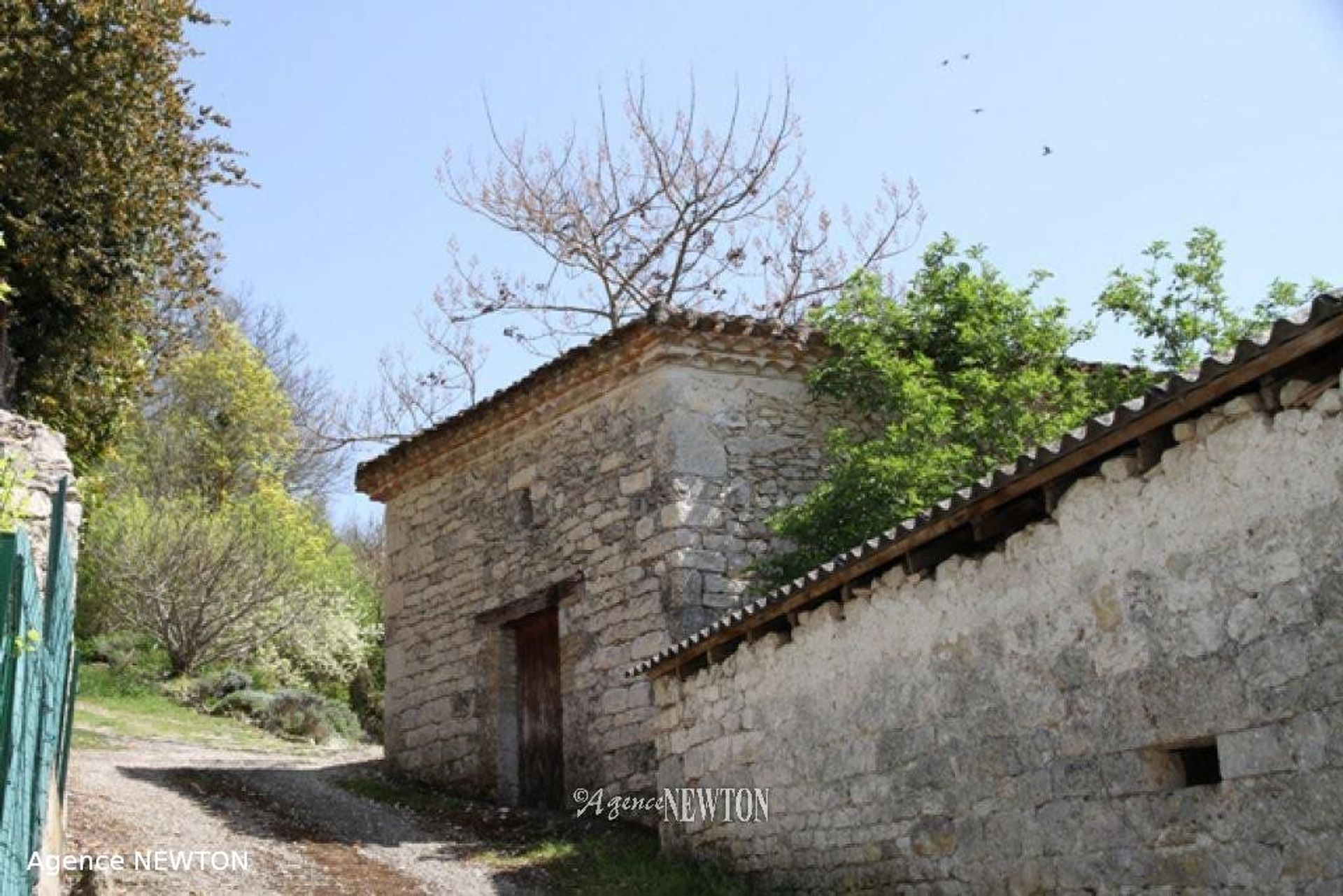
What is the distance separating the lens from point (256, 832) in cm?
1011

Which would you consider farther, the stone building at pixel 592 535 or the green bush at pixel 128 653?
the green bush at pixel 128 653

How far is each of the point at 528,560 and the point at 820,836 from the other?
5370 mm

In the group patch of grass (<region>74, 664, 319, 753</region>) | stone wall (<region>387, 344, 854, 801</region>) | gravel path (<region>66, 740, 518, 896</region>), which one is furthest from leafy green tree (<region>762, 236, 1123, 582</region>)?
patch of grass (<region>74, 664, 319, 753</region>)

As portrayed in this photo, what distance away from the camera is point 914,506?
10.5 meters

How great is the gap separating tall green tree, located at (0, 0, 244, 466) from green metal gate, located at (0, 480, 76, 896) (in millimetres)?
5432

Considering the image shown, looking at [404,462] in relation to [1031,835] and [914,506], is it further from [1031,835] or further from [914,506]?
[1031,835]

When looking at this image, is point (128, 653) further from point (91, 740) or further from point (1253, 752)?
point (1253, 752)

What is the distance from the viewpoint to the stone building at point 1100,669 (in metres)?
5.10

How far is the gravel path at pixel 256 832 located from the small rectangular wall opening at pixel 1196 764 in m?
4.84

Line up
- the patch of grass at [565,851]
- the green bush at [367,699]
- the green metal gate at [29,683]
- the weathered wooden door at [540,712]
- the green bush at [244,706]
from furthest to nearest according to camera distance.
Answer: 1. the green bush at [367,699]
2. the green bush at [244,706]
3. the weathered wooden door at [540,712]
4. the patch of grass at [565,851]
5. the green metal gate at [29,683]

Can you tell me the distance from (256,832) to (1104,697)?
6.63 meters

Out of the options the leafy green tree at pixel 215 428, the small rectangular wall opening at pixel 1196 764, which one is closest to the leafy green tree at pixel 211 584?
the leafy green tree at pixel 215 428

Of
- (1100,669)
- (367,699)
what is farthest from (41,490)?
(367,699)

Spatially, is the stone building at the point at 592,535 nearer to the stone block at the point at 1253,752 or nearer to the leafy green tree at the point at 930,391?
the leafy green tree at the point at 930,391
